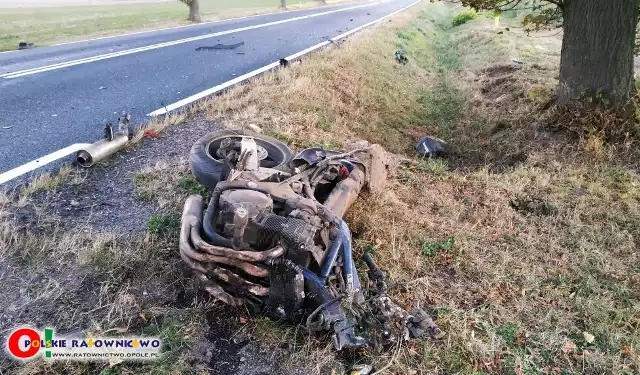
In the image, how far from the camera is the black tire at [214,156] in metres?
4.14

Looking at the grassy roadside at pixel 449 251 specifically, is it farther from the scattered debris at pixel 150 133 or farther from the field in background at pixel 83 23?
the field in background at pixel 83 23

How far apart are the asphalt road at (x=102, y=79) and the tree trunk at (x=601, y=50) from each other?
17.4 ft

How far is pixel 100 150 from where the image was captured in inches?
183

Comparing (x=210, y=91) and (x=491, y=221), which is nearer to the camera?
(x=491, y=221)

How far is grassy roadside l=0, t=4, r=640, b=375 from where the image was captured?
3059 millimetres

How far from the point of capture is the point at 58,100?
645 centimetres

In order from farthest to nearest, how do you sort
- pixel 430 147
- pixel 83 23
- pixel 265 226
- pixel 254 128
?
pixel 83 23, pixel 430 147, pixel 254 128, pixel 265 226

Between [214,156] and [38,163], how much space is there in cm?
165

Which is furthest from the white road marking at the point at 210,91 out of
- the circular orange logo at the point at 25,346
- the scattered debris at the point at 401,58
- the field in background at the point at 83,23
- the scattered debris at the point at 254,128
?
the field in background at the point at 83,23

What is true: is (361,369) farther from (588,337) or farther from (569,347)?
(588,337)

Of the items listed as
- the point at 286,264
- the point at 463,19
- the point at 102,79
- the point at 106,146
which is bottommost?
the point at 286,264

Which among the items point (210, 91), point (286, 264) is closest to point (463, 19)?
point (210, 91)

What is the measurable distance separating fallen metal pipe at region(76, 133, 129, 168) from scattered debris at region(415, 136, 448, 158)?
4002 millimetres

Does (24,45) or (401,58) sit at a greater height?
(24,45)
